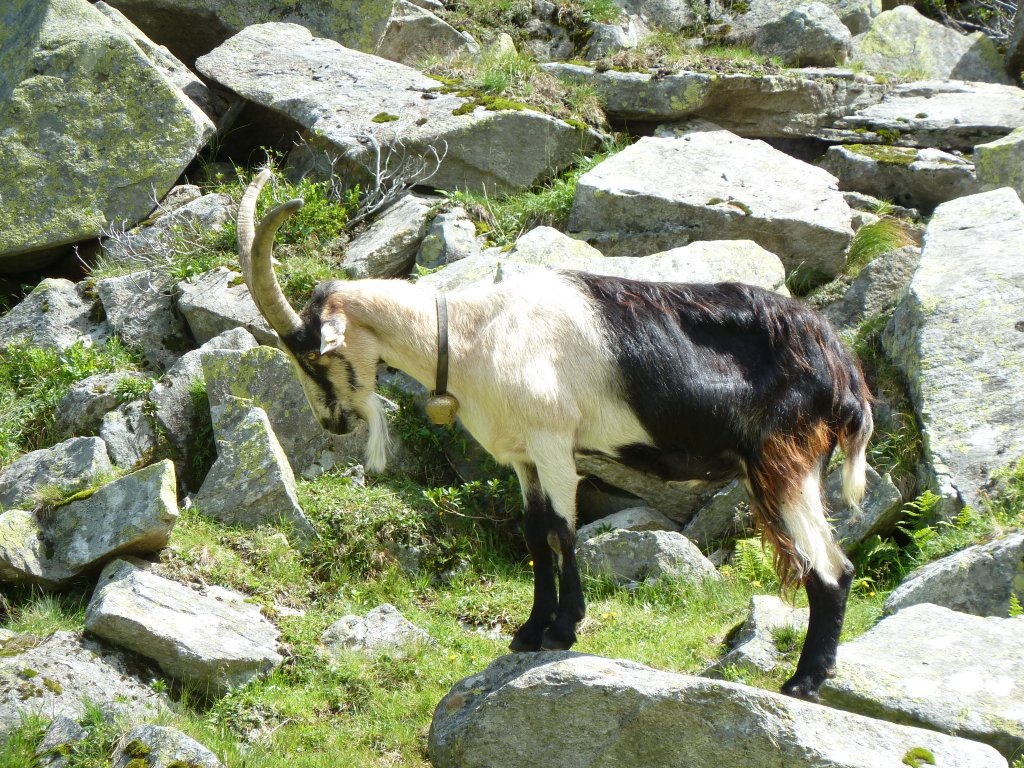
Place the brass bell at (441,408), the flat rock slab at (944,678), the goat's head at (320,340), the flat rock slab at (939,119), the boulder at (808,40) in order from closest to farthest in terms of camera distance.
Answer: the flat rock slab at (944,678) → the brass bell at (441,408) → the goat's head at (320,340) → the flat rock slab at (939,119) → the boulder at (808,40)

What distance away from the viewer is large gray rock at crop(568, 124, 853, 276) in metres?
8.23

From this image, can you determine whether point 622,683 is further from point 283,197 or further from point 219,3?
point 219,3

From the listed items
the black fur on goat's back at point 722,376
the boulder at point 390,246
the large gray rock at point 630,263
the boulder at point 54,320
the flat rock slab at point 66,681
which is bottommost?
the flat rock slab at point 66,681

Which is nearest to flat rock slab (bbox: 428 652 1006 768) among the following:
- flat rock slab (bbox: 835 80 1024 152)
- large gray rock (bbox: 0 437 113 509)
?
large gray rock (bbox: 0 437 113 509)

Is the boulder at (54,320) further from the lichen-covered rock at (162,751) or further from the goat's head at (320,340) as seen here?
Result: the lichen-covered rock at (162,751)

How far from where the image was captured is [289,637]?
18.7 feet

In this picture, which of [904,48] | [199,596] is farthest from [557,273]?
[904,48]

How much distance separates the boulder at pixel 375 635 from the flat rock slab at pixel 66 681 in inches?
36.4

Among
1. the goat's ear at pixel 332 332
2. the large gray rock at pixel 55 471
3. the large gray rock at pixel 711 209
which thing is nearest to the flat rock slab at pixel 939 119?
the large gray rock at pixel 711 209

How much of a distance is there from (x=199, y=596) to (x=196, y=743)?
1470 millimetres

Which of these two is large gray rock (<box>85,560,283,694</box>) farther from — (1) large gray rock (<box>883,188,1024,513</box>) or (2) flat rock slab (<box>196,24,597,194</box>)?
(2) flat rock slab (<box>196,24,597,194</box>)

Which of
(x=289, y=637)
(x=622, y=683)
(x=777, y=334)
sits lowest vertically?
(x=289, y=637)

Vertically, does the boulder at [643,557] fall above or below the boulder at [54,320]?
below

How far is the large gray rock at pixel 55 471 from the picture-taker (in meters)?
6.48
